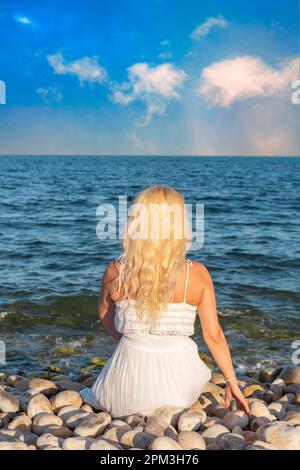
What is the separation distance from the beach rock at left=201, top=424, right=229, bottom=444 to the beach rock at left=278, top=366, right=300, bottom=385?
1.85 metres

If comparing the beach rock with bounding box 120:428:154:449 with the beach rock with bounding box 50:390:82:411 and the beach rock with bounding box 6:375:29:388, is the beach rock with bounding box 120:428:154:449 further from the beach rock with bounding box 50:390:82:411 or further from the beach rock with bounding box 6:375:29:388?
the beach rock with bounding box 6:375:29:388

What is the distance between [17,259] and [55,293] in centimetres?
334

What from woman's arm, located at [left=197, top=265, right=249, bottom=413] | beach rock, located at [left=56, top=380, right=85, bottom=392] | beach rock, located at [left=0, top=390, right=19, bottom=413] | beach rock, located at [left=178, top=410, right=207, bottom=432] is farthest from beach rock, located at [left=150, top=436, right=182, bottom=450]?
beach rock, located at [left=56, top=380, right=85, bottom=392]

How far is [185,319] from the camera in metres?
4.13

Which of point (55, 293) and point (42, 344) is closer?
point (42, 344)

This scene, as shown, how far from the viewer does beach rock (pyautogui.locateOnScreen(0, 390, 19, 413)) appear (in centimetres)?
450

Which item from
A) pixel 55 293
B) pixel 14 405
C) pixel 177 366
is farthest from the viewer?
pixel 55 293

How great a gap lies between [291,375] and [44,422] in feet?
8.30

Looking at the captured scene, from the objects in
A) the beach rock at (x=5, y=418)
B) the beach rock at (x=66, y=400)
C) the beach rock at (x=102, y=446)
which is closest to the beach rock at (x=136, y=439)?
the beach rock at (x=102, y=446)

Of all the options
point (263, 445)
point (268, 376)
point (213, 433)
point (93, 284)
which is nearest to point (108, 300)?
point (213, 433)

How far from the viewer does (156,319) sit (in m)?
4.02
